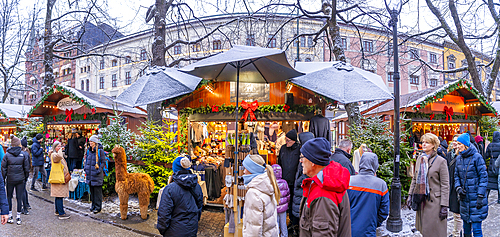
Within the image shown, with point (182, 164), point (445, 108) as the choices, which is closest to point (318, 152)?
point (182, 164)

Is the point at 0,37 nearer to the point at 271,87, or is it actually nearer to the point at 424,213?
the point at 271,87

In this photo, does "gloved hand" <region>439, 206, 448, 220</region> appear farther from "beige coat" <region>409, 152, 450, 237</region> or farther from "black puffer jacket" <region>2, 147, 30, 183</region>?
"black puffer jacket" <region>2, 147, 30, 183</region>

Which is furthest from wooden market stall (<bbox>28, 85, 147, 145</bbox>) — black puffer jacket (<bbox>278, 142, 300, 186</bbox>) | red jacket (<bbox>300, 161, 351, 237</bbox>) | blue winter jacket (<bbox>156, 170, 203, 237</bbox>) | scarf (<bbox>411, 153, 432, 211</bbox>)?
red jacket (<bbox>300, 161, 351, 237</bbox>)

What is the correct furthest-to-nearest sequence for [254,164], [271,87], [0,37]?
[0,37] < [271,87] < [254,164]

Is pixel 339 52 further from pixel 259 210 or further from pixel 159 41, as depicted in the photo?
pixel 259 210

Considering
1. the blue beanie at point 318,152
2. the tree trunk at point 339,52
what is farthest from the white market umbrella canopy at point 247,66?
the tree trunk at point 339,52

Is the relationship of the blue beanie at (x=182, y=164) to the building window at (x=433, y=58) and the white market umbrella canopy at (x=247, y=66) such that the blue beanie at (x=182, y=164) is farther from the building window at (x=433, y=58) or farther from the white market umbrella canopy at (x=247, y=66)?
the building window at (x=433, y=58)

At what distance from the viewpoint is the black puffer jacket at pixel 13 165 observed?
6.09 m

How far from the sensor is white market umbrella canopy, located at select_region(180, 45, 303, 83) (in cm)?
459

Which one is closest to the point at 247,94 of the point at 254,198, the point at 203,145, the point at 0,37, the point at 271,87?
the point at 271,87

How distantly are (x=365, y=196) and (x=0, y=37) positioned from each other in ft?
86.6

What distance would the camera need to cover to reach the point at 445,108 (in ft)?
36.6

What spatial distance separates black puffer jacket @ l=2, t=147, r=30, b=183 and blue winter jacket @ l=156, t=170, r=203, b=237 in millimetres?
4776

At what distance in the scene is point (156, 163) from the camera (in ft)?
23.9
